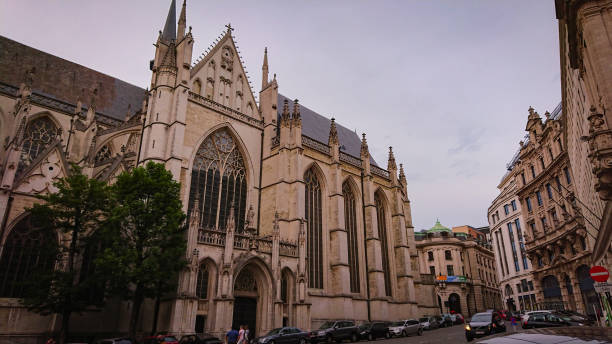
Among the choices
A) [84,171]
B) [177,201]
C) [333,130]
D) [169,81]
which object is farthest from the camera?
[333,130]

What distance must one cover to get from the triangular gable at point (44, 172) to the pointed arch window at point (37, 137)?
12.0 feet

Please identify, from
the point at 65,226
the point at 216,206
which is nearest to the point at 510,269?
A: the point at 216,206

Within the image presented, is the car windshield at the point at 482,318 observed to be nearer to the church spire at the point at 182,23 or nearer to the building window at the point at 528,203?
the building window at the point at 528,203

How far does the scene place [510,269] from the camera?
52281 mm

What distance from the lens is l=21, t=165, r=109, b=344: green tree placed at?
16.6m

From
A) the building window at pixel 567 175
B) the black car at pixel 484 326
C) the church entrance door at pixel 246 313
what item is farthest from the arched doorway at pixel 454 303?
the church entrance door at pixel 246 313

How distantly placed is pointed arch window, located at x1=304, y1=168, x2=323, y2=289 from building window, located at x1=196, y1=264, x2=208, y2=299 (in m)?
8.65

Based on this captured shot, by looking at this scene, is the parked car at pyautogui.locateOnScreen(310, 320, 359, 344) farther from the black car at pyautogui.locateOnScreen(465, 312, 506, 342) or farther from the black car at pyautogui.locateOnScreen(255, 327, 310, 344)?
the black car at pyautogui.locateOnScreen(465, 312, 506, 342)

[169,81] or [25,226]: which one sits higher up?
[169,81]

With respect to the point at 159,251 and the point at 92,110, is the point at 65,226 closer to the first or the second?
the point at 159,251

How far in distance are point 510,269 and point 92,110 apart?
50.7m

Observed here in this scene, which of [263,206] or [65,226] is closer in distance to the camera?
[65,226]

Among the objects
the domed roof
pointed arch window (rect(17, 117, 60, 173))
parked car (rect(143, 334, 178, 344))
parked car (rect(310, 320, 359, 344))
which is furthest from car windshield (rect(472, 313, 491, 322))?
the domed roof

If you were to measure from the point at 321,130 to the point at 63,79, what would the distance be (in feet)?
70.9
